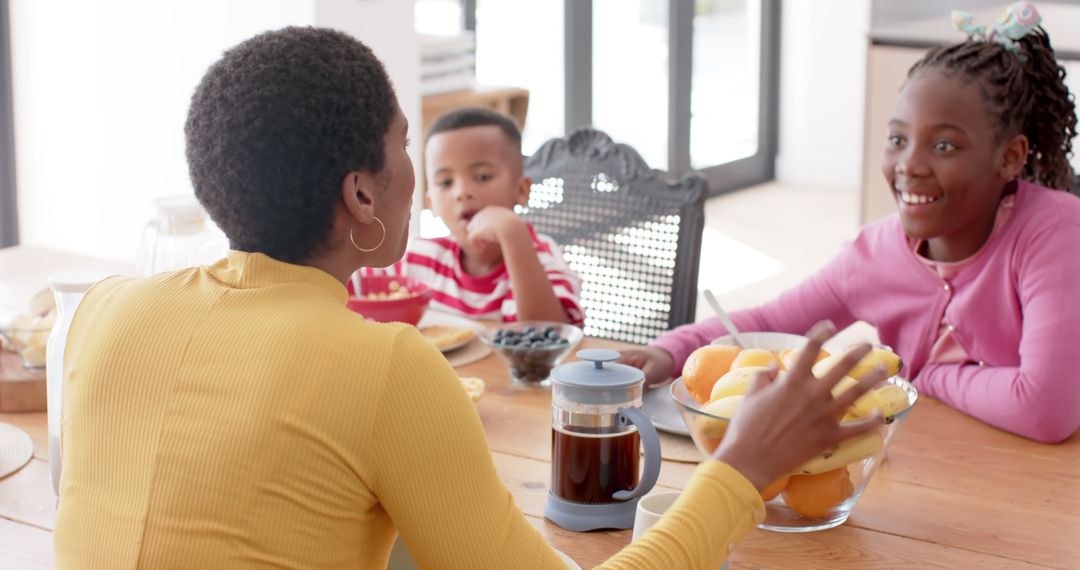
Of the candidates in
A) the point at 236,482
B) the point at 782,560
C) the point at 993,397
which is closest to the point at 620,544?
the point at 782,560

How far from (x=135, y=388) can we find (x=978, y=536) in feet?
2.77

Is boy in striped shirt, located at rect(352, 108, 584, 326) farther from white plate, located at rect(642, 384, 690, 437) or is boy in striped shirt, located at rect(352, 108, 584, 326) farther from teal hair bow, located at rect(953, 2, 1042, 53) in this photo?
teal hair bow, located at rect(953, 2, 1042, 53)

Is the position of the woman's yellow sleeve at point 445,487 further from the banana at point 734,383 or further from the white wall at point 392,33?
the white wall at point 392,33

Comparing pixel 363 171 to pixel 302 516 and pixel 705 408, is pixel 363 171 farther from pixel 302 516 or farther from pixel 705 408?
pixel 705 408

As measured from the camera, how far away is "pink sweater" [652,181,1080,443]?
1.66 metres

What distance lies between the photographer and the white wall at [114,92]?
353 centimetres

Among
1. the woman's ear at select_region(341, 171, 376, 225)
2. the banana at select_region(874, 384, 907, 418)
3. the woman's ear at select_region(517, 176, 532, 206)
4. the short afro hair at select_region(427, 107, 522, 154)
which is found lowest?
the banana at select_region(874, 384, 907, 418)

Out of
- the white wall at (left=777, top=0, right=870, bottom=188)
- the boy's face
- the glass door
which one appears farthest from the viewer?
the white wall at (left=777, top=0, right=870, bottom=188)

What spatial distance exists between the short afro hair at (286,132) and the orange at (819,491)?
562mm

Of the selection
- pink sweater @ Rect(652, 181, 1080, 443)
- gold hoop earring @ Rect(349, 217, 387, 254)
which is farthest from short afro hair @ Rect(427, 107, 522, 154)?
gold hoop earring @ Rect(349, 217, 387, 254)

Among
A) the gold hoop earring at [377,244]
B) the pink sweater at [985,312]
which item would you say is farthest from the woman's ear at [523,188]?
the gold hoop earring at [377,244]

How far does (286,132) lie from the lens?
1.01 meters

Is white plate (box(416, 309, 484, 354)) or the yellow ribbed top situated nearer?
the yellow ribbed top

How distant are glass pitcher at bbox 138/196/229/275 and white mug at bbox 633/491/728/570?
2.65ft
